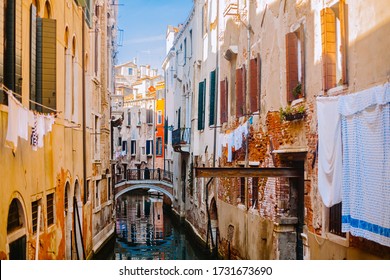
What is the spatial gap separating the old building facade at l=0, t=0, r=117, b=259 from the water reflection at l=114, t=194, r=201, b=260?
1.36 metres

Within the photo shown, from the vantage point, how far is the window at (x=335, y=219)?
6496mm

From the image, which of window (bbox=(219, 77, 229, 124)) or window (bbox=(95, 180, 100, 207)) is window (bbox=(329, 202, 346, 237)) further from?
window (bbox=(95, 180, 100, 207))

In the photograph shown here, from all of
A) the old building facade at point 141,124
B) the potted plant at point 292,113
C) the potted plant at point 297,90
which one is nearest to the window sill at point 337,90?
the potted plant at point 292,113

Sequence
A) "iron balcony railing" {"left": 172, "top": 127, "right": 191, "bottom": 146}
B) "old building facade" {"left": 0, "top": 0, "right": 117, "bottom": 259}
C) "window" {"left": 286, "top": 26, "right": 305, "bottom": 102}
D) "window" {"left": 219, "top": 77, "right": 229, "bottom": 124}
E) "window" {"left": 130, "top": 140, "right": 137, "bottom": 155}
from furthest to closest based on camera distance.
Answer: "window" {"left": 130, "top": 140, "right": 137, "bottom": 155} < "iron balcony railing" {"left": 172, "top": 127, "right": 191, "bottom": 146} < "window" {"left": 219, "top": 77, "right": 229, "bottom": 124} < "window" {"left": 286, "top": 26, "right": 305, "bottom": 102} < "old building facade" {"left": 0, "top": 0, "right": 117, "bottom": 259}

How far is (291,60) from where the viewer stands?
793 cm

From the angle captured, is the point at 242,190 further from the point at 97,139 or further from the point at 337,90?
the point at 97,139

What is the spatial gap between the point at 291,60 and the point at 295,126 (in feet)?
3.09

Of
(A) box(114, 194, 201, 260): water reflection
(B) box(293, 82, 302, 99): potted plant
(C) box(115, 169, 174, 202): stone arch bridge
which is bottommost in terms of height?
(A) box(114, 194, 201, 260): water reflection

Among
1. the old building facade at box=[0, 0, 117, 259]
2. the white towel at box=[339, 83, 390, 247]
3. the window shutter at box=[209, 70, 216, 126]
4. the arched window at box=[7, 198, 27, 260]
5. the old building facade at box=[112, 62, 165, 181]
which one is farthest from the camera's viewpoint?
the old building facade at box=[112, 62, 165, 181]

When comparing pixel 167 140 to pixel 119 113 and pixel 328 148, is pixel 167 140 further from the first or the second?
pixel 328 148

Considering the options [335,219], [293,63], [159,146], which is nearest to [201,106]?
[293,63]

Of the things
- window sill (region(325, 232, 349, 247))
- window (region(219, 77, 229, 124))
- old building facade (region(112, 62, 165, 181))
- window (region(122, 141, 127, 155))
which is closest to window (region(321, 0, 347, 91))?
window sill (region(325, 232, 349, 247))

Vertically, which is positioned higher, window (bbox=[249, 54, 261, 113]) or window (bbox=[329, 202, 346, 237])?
window (bbox=[249, 54, 261, 113])

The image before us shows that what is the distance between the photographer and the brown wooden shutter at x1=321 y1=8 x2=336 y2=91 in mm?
6652
